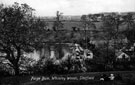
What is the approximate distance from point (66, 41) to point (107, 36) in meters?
6.63

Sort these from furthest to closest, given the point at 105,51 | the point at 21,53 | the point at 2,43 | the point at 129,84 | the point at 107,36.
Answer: the point at 107,36
the point at 105,51
the point at 21,53
the point at 2,43
the point at 129,84

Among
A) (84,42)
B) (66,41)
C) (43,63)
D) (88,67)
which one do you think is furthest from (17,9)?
(84,42)

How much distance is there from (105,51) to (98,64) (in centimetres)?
443

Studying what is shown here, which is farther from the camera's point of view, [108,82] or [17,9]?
[17,9]

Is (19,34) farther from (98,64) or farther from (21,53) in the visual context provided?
(98,64)

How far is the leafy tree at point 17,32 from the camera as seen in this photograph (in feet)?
53.8

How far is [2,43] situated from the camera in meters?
16.7

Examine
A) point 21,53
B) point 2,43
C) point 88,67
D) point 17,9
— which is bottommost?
point 88,67

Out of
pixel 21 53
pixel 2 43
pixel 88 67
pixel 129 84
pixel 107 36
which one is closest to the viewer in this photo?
pixel 129 84

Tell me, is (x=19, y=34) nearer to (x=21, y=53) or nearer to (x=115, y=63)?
(x=21, y=53)

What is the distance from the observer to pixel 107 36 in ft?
107

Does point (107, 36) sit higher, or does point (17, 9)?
point (17, 9)

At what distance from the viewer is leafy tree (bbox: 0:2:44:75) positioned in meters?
16.4

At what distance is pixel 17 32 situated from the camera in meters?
16.6
